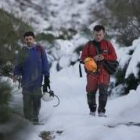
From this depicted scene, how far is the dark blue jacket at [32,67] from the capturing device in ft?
26.7

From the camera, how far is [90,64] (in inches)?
313

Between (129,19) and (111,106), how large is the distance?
688cm

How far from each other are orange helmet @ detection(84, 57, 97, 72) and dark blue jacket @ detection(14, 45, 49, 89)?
683 mm

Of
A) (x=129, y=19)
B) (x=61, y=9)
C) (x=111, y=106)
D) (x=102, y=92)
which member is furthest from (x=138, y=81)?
(x=61, y=9)

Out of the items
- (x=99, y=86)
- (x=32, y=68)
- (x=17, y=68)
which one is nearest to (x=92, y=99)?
(x=99, y=86)

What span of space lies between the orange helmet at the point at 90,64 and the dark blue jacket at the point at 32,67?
0.68 metres

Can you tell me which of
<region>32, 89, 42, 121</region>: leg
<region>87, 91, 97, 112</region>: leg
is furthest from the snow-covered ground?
<region>32, 89, 42, 121</region>: leg

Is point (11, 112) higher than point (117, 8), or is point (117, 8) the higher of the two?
point (117, 8)

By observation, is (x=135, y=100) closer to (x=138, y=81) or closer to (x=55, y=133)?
(x=138, y=81)

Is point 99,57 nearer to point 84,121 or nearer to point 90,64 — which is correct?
point 90,64

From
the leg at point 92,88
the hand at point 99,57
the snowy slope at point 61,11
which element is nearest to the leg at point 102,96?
the leg at point 92,88

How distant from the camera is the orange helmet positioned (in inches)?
313

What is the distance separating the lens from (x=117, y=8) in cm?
1738

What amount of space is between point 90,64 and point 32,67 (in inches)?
37.0
